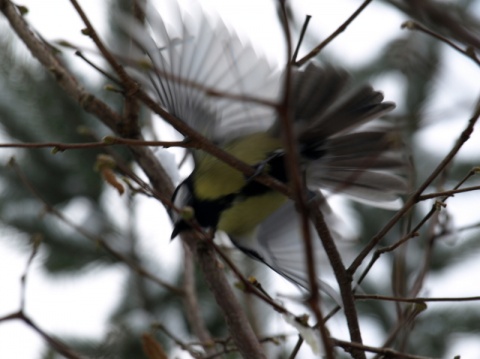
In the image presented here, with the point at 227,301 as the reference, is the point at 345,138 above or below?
above

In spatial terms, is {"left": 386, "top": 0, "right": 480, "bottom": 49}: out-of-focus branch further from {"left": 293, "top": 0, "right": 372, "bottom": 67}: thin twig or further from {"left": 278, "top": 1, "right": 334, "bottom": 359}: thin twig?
{"left": 293, "top": 0, "right": 372, "bottom": 67}: thin twig

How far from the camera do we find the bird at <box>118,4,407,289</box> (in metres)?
1.32

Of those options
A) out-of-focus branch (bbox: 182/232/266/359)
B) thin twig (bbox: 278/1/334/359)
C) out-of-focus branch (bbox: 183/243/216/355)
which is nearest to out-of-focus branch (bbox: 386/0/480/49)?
thin twig (bbox: 278/1/334/359)

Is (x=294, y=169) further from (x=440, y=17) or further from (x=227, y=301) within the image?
(x=227, y=301)

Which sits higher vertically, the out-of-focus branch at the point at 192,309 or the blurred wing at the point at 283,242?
the blurred wing at the point at 283,242

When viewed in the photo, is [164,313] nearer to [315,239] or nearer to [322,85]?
[315,239]

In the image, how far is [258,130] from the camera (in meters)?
1.63

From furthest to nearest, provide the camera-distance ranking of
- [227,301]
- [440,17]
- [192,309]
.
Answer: [192,309] < [227,301] < [440,17]

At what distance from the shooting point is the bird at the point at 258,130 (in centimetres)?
132

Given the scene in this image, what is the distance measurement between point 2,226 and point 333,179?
1.20 metres

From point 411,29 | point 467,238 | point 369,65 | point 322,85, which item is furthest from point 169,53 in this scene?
point 467,238

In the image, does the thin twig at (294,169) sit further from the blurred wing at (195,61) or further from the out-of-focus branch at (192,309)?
the out-of-focus branch at (192,309)

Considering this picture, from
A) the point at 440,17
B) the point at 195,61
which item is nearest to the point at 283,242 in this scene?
the point at 195,61

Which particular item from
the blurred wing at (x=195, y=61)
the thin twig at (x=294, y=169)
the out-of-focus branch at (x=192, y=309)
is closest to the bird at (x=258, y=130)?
the blurred wing at (x=195, y=61)
